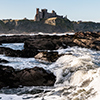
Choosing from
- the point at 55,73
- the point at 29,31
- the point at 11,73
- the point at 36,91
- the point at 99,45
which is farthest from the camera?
the point at 29,31

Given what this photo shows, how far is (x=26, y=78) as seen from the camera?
21.2 feet

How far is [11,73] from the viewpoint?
6.91 metres

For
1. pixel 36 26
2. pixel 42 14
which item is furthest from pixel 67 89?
pixel 42 14

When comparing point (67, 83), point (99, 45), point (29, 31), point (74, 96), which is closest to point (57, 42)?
point (99, 45)

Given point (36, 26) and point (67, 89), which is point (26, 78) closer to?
point (67, 89)

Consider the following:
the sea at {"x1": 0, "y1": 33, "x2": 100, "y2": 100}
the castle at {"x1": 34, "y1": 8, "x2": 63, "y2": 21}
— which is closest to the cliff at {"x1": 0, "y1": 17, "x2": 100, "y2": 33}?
the castle at {"x1": 34, "y1": 8, "x2": 63, "y2": 21}

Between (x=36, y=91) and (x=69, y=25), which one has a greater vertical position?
(x=69, y=25)

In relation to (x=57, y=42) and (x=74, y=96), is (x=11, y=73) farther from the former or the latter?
(x=57, y=42)

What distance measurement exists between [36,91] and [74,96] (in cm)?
166

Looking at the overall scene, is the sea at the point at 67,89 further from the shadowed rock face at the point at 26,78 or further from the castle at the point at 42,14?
the castle at the point at 42,14

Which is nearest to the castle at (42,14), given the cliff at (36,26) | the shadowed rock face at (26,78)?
the cliff at (36,26)

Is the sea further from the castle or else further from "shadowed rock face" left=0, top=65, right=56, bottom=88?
the castle

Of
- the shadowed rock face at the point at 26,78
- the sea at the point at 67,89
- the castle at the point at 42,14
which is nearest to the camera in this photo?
the sea at the point at 67,89

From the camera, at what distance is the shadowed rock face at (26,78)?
6.32 meters
